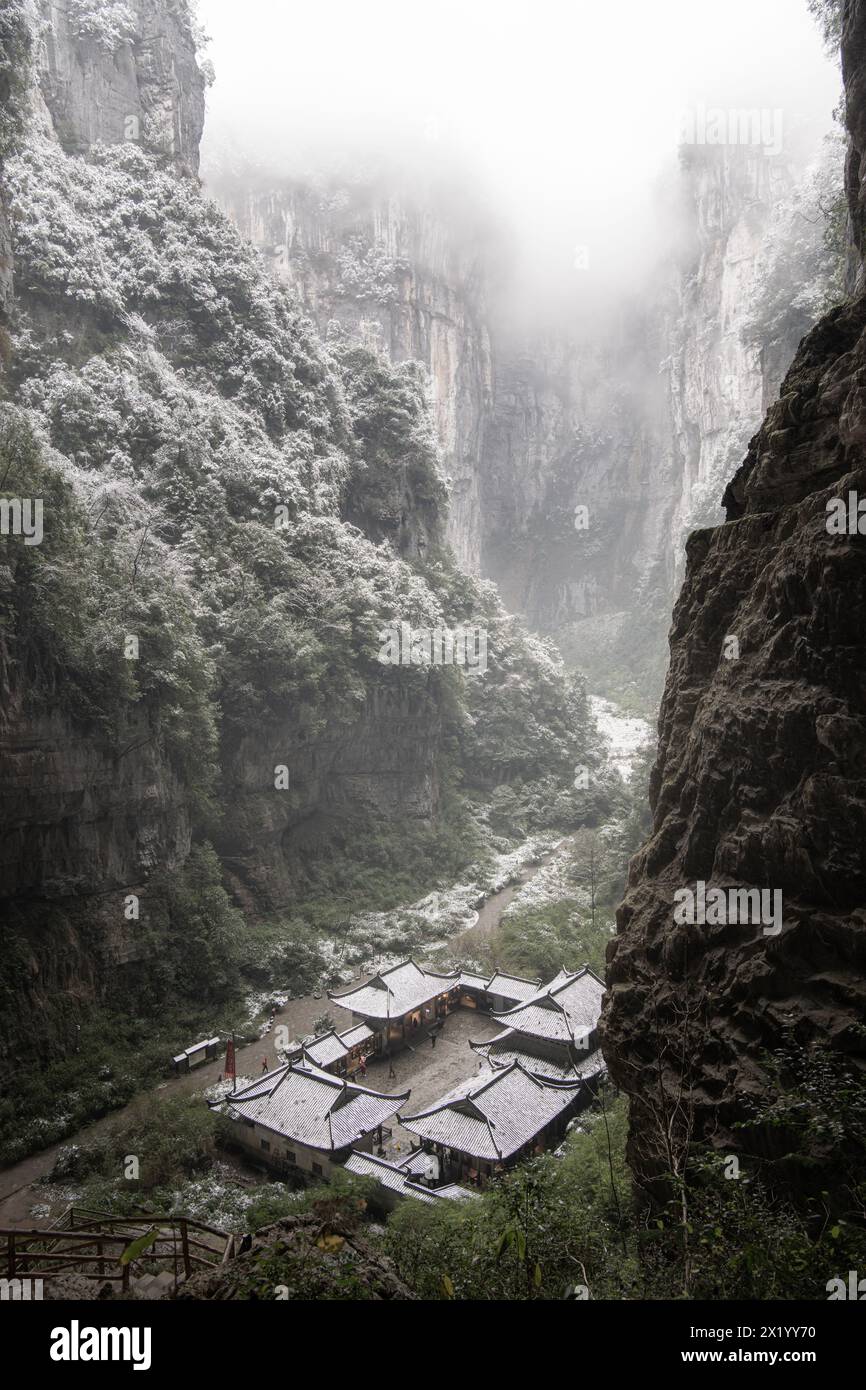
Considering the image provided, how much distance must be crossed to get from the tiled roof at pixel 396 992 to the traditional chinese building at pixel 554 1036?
6.27 feet

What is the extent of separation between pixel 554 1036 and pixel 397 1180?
502 centimetres

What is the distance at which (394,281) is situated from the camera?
193 feet

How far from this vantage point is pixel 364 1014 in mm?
20000

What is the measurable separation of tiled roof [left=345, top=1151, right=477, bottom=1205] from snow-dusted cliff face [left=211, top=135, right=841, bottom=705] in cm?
3178

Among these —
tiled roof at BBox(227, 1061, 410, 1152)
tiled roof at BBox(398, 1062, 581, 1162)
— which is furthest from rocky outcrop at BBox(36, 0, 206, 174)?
tiled roof at BBox(398, 1062, 581, 1162)

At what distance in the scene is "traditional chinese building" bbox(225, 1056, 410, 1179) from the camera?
49.0 feet

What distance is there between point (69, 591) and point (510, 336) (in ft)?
207

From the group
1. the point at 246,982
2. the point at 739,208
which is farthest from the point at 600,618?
the point at 246,982

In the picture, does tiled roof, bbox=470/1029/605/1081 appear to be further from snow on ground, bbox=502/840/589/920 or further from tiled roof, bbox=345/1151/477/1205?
snow on ground, bbox=502/840/589/920

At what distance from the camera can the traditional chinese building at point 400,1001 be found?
1994cm

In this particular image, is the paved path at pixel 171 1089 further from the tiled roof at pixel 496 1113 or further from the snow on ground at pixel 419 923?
the tiled roof at pixel 496 1113

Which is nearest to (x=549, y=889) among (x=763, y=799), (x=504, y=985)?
(x=504, y=985)

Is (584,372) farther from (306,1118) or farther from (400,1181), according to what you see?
(400,1181)
